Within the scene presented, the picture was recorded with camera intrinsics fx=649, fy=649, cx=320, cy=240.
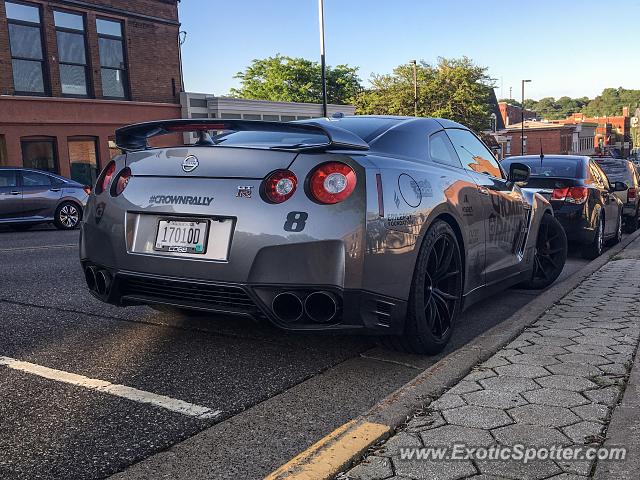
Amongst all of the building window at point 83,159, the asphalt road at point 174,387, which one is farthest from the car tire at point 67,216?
the asphalt road at point 174,387

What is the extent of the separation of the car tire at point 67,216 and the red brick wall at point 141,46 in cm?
884

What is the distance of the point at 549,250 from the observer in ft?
21.1

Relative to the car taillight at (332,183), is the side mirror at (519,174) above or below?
below

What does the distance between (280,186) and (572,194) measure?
259 inches

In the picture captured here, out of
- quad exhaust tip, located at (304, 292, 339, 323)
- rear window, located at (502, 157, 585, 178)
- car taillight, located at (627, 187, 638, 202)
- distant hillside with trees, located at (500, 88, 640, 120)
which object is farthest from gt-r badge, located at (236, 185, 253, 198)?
distant hillside with trees, located at (500, 88, 640, 120)

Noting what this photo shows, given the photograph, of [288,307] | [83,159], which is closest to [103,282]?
[288,307]

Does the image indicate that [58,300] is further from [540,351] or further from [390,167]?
[540,351]

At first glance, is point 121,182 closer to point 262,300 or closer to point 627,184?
point 262,300

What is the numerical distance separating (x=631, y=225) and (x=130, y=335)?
39.5 feet

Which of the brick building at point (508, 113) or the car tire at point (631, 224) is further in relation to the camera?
the brick building at point (508, 113)

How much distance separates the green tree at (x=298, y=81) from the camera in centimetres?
6350

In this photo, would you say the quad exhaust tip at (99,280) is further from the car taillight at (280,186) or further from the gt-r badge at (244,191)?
the car taillight at (280,186)

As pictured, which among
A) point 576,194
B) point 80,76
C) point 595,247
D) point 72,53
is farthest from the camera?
point 80,76

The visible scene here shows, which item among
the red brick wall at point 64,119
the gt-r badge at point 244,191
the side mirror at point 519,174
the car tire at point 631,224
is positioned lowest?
the car tire at point 631,224
